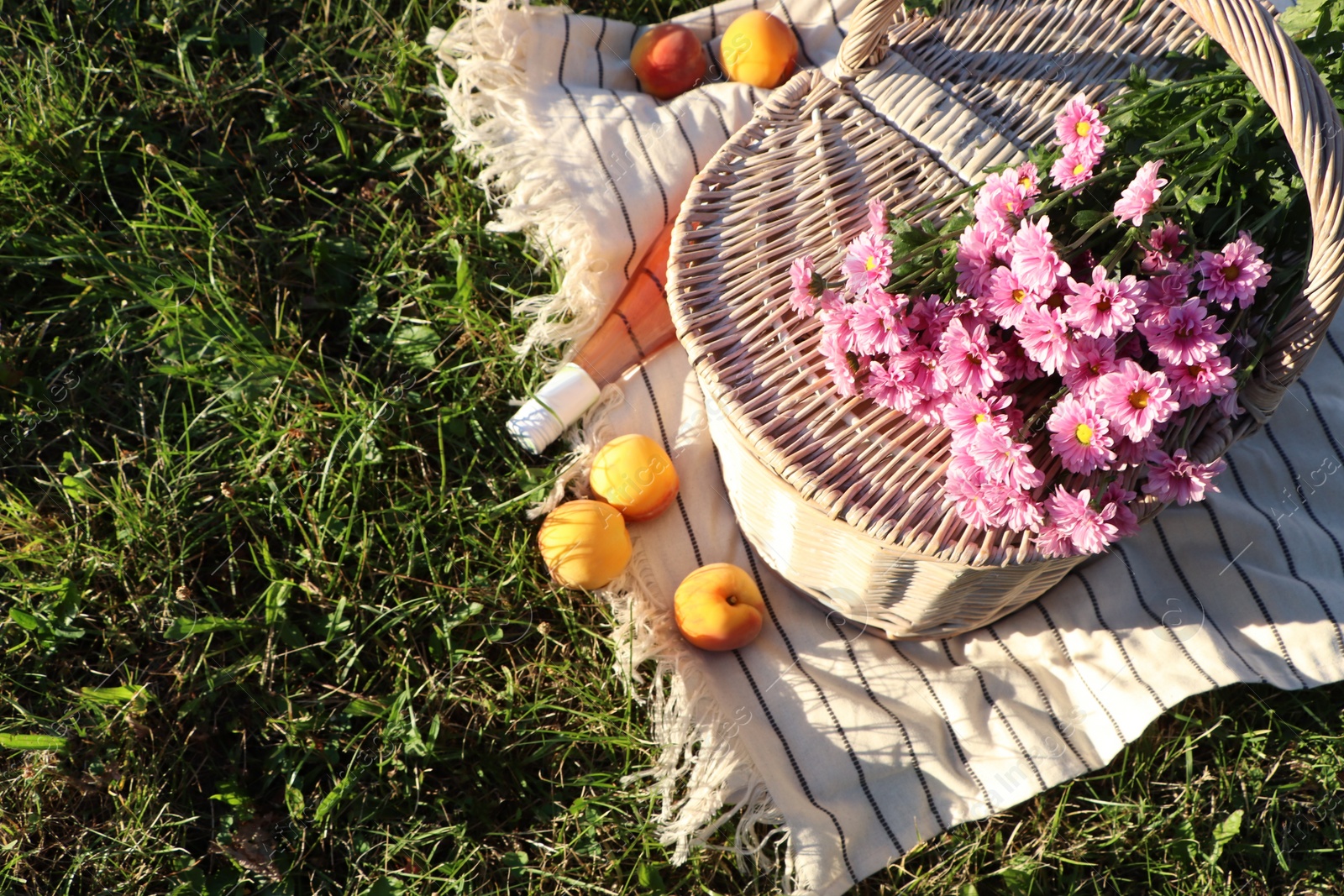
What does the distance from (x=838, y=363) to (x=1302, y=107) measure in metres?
0.53

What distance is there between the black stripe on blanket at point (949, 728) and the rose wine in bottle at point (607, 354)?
2.25 ft

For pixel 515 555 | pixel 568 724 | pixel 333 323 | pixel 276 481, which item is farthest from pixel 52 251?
pixel 568 724

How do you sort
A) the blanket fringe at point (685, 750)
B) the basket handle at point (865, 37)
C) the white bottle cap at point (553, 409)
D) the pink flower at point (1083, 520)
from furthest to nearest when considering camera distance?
the white bottle cap at point (553, 409), the blanket fringe at point (685, 750), the basket handle at point (865, 37), the pink flower at point (1083, 520)

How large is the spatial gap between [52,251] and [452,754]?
4.09 feet

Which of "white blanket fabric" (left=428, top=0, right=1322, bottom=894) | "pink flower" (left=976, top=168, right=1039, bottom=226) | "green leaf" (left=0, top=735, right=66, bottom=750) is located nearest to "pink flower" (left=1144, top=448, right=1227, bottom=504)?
"pink flower" (left=976, top=168, right=1039, bottom=226)

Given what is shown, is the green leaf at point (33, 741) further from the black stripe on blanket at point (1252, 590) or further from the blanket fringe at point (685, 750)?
the black stripe on blanket at point (1252, 590)

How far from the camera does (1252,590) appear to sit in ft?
5.27

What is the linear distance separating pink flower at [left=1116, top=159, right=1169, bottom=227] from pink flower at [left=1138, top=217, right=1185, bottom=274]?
1.2 inches

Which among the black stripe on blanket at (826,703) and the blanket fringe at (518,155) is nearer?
the black stripe on blanket at (826,703)

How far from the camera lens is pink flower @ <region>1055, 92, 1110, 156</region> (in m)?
1.09

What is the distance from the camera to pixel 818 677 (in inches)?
63.7

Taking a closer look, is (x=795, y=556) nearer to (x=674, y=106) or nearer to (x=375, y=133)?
(x=674, y=106)

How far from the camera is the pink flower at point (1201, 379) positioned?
106 centimetres

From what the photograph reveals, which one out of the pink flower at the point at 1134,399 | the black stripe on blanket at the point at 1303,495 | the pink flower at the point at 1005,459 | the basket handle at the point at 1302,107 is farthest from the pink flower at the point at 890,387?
the black stripe on blanket at the point at 1303,495
